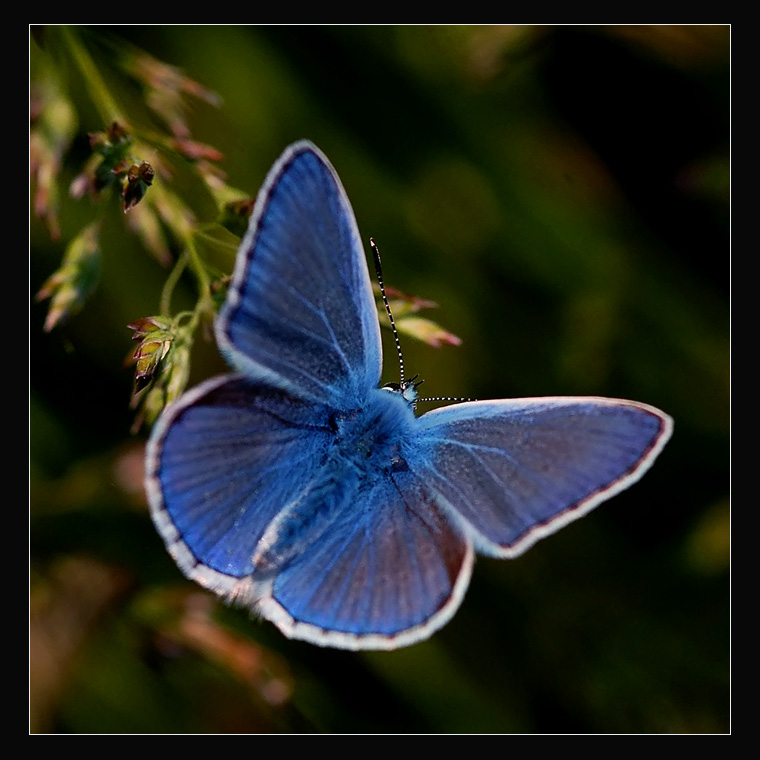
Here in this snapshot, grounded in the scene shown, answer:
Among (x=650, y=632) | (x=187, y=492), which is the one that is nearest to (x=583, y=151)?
(x=650, y=632)

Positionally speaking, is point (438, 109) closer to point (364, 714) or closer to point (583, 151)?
point (583, 151)

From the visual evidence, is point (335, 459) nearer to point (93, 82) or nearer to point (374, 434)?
point (374, 434)

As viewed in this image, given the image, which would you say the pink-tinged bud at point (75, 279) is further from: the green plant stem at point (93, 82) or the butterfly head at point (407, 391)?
the butterfly head at point (407, 391)

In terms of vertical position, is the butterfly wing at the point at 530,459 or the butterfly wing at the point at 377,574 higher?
the butterfly wing at the point at 530,459

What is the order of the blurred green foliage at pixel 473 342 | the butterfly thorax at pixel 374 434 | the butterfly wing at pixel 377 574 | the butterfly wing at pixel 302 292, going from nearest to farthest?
the butterfly wing at pixel 302 292 → the butterfly wing at pixel 377 574 → the butterfly thorax at pixel 374 434 → the blurred green foliage at pixel 473 342

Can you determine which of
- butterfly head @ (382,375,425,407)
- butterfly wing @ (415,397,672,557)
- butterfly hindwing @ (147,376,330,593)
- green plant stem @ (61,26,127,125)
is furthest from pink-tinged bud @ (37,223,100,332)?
butterfly wing @ (415,397,672,557)

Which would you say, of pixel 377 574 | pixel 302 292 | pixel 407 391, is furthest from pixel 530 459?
pixel 302 292

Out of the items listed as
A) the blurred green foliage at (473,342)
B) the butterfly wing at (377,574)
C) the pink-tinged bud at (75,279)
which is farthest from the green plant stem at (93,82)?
the butterfly wing at (377,574)

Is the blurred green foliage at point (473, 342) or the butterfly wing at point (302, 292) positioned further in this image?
the blurred green foliage at point (473, 342)
